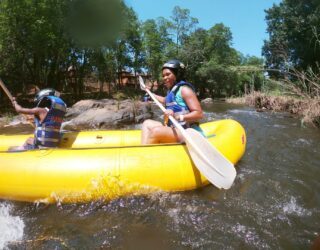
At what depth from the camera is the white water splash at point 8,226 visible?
3.15m

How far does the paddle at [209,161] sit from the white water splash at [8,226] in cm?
195

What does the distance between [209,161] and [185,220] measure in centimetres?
75

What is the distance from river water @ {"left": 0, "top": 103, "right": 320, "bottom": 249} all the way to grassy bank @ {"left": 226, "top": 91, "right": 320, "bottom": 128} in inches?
185

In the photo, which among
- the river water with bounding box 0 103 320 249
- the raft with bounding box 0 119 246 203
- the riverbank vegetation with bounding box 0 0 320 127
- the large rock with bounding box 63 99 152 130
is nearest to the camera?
the river water with bounding box 0 103 320 249

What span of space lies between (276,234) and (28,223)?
242 centimetres

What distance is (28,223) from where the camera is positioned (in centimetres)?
349

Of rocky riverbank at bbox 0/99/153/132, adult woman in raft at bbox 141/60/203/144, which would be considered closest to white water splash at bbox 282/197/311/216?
adult woman in raft at bbox 141/60/203/144

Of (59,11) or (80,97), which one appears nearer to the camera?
(59,11)

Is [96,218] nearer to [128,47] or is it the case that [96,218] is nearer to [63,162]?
[63,162]

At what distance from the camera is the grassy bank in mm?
8891

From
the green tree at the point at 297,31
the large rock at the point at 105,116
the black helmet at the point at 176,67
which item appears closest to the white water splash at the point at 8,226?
the black helmet at the point at 176,67

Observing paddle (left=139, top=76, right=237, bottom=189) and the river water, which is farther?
paddle (left=139, top=76, right=237, bottom=189)

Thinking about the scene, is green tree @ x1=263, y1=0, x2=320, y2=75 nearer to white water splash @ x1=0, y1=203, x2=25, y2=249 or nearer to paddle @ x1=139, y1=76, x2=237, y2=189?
paddle @ x1=139, y1=76, x2=237, y2=189

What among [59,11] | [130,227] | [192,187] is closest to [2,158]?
[130,227]
